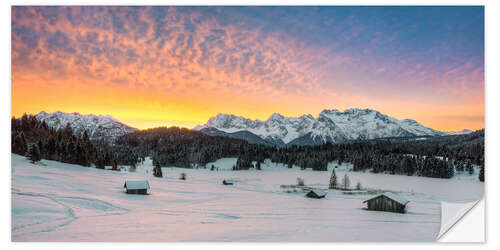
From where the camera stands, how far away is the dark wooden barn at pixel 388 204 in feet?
54.5

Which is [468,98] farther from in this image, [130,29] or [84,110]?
[84,110]

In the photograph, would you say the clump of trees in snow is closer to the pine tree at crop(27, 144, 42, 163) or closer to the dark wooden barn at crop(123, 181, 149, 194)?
the pine tree at crop(27, 144, 42, 163)

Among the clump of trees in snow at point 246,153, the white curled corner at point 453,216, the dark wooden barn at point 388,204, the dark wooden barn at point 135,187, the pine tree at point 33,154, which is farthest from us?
the clump of trees in snow at point 246,153

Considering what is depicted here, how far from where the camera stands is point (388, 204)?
55.9 feet

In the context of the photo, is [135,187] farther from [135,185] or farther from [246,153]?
[246,153]

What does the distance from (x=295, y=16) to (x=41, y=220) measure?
1151 centimetres

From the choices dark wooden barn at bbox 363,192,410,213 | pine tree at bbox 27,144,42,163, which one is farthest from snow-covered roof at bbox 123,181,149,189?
dark wooden barn at bbox 363,192,410,213

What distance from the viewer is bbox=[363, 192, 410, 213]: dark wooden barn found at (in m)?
16.6

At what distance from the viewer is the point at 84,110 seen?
13836 millimetres

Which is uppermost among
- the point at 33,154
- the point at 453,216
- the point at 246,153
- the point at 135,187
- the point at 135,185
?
the point at 33,154

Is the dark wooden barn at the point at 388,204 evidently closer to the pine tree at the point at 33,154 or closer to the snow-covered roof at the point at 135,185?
the snow-covered roof at the point at 135,185

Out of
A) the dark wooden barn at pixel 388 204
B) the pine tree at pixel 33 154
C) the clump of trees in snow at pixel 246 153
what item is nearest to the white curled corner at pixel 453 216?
the dark wooden barn at pixel 388 204

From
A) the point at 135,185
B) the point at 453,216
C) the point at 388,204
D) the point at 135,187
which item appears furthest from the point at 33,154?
the point at 453,216
